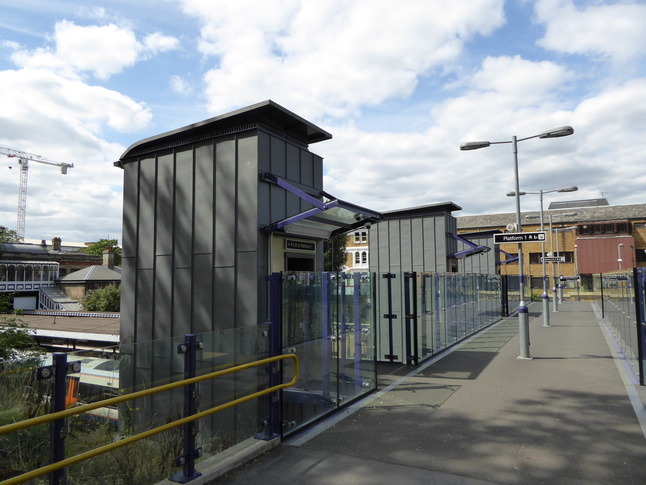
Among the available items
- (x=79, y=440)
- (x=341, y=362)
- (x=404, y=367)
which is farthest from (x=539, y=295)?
(x=79, y=440)

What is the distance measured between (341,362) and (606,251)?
54.3 metres

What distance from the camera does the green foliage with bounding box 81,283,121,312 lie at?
114 ft

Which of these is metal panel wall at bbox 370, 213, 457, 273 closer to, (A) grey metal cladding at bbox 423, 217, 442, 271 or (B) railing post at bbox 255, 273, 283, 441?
(A) grey metal cladding at bbox 423, 217, 442, 271

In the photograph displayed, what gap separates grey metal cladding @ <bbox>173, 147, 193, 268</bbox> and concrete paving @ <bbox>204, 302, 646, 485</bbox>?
18.2 ft

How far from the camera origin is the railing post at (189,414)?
4.25 meters

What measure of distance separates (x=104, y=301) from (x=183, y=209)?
1114 inches

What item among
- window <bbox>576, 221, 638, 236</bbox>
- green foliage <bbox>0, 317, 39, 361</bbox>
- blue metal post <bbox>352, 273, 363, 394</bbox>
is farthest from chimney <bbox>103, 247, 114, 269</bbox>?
window <bbox>576, 221, 638, 236</bbox>

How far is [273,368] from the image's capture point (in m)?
5.53

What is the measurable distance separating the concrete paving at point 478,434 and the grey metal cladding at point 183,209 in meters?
5.55

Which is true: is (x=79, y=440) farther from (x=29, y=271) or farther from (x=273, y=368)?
(x=29, y=271)

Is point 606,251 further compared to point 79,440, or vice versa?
point 606,251

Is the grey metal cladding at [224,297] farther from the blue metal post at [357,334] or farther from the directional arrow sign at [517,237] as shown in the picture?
the directional arrow sign at [517,237]

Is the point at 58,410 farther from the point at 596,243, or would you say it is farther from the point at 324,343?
the point at 596,243

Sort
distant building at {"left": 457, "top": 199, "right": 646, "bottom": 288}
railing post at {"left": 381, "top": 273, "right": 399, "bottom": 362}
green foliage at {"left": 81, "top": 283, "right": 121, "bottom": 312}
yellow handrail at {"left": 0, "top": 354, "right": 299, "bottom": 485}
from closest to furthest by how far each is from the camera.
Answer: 1. yellow handrail at {"left": 0, "top": 354, "right": 299, "bottom": 485}
2. railing post at {"left": 381, "top": 273, "right": 399, "bottom": 362}
3. green foliage at {"left": 81, "top": 283, "right": 121, "bottom": 312}
4. distant building at {"left": 457, "top": 199, "right": 646, "bottom": 288}
